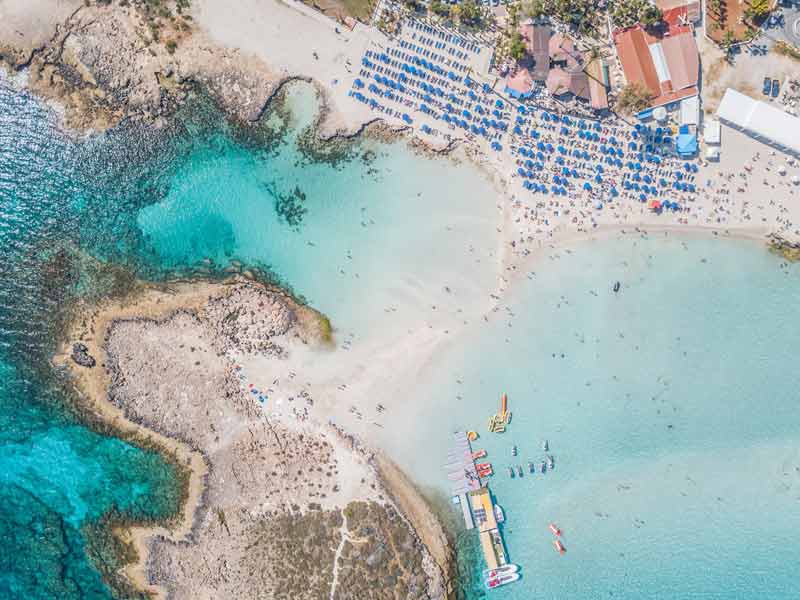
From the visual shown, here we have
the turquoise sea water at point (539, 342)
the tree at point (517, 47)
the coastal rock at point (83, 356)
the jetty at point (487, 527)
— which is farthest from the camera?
the coastal rock at point (83, 356)

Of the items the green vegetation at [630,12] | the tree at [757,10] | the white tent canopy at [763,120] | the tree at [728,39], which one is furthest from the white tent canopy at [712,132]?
the green vegetation at [630,12]

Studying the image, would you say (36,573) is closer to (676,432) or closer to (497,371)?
(497,371)

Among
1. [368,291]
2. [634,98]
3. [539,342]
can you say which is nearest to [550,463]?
[539,342]

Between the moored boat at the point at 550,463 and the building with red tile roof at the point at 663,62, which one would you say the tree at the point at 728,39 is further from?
the moored boat at the point at 550,463

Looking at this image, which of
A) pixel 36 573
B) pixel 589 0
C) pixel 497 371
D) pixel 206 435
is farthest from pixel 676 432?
pixel 36 573

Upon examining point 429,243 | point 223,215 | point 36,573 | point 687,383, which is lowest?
point 36,573
